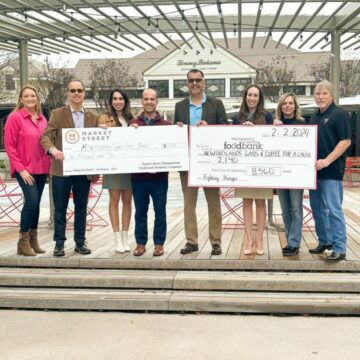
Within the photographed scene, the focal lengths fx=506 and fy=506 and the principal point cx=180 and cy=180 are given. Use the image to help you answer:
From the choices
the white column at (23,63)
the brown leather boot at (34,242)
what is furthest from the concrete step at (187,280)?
the white column at (23,63)

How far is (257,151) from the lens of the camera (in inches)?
233

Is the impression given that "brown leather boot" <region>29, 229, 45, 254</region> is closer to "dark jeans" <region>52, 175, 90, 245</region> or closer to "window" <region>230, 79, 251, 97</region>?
"dark jeans" <region>52, 175, 90, 245</region>

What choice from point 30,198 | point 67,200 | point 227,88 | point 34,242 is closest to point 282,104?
point 67,200

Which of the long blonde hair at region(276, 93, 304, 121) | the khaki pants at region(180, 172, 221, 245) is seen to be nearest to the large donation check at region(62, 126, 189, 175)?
the khaki pants at region(180, 172, 221, 245)

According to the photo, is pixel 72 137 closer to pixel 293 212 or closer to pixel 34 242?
pixel 34 242

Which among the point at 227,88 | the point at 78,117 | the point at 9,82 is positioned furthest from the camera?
the point at 227,88

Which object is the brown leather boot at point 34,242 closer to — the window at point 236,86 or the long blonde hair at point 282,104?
the long blonde hair at point 282,104

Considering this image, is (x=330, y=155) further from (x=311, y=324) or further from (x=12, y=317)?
(x=12, y=317)

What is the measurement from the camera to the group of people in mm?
5777

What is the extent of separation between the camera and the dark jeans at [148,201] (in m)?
5.83

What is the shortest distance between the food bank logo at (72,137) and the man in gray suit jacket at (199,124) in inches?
46.6

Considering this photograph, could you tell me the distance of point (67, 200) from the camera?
235 inches

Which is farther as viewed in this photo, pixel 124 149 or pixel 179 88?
pixel 179 88

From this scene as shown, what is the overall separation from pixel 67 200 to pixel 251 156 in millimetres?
2231
